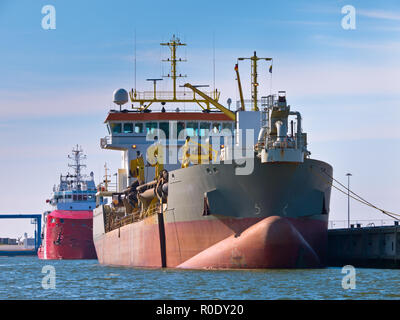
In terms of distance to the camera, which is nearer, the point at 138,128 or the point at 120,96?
the point at 138,128

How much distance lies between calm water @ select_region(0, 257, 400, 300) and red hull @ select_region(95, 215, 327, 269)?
0.81 meters

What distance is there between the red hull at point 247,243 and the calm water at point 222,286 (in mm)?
809

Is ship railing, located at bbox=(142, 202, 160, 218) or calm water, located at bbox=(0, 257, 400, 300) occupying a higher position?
ship railing, located at bbox=(142, 202, 160, 218)

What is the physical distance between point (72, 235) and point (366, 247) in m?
36.9

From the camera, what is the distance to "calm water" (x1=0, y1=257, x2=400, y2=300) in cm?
1980

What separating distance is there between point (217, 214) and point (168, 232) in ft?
14.1

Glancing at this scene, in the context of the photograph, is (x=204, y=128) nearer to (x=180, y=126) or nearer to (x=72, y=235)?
(x=180, y=126)

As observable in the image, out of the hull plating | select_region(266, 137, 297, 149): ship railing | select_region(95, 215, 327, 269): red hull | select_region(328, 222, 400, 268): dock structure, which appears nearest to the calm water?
select_region(95, 215, 327, 269): red hull

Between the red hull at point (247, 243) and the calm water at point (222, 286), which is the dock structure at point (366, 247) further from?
the calm water at point (222, 286)

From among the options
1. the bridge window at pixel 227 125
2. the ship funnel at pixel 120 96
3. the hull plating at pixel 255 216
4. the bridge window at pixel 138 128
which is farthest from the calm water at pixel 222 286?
the ship funnel at pixel 120 96

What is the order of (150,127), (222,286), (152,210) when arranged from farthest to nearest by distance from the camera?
1. (150,127)
2. (152,210)
3. (222,286)

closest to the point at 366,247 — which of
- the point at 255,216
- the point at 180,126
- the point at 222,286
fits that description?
the point at 255,216

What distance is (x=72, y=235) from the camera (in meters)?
65.8

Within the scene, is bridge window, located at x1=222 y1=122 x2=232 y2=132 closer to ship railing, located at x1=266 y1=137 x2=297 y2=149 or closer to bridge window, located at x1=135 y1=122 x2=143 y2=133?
bridge window, located at x1=135 y1=122 x2=143 y2=133
